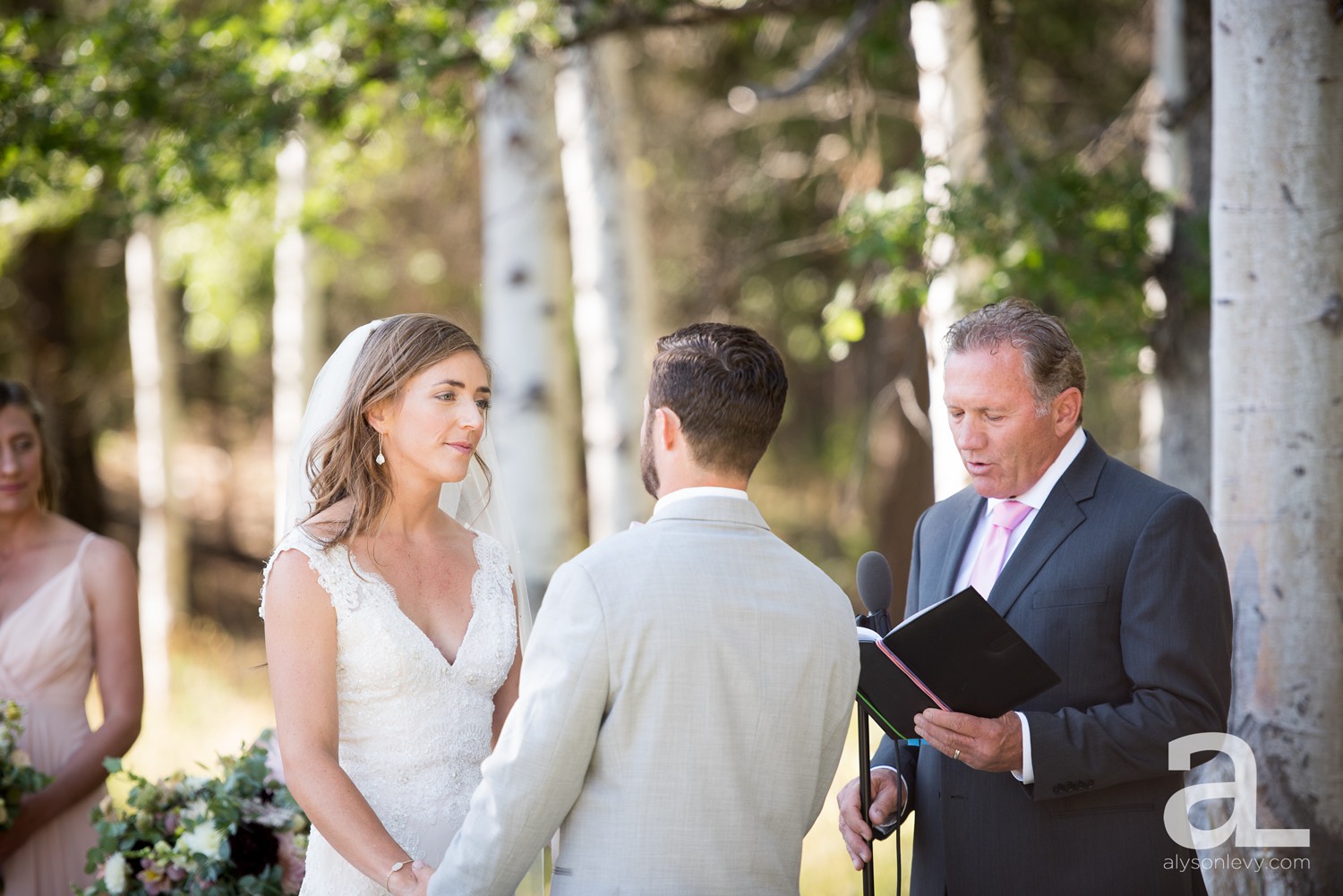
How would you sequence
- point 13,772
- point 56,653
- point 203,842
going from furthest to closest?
point 56,653 → point 13,772 → point 203,842

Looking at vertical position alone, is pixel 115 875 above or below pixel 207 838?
below

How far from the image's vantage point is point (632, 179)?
813 cm

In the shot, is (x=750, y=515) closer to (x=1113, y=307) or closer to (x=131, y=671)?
(x=131, y=671)

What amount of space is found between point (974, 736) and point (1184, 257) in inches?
154

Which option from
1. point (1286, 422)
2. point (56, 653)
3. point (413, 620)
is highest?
point (1286, 422)

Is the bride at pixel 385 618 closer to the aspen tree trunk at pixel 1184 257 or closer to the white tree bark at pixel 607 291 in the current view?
the white tree bark at pixel 607 291

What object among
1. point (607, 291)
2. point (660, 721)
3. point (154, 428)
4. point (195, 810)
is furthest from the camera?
point (154, 428)

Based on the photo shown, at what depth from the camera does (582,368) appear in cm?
745

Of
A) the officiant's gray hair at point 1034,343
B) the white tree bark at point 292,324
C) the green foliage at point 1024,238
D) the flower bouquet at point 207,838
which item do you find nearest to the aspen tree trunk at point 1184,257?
the green foliage at point 1024,238

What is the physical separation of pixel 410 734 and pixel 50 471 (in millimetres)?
2236

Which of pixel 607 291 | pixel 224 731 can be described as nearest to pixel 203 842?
pixel 607 291

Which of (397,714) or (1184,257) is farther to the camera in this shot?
(1184,257)

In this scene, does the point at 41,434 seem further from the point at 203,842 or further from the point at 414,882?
the point at 414,882

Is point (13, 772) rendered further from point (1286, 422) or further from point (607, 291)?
point (1286, 422)
